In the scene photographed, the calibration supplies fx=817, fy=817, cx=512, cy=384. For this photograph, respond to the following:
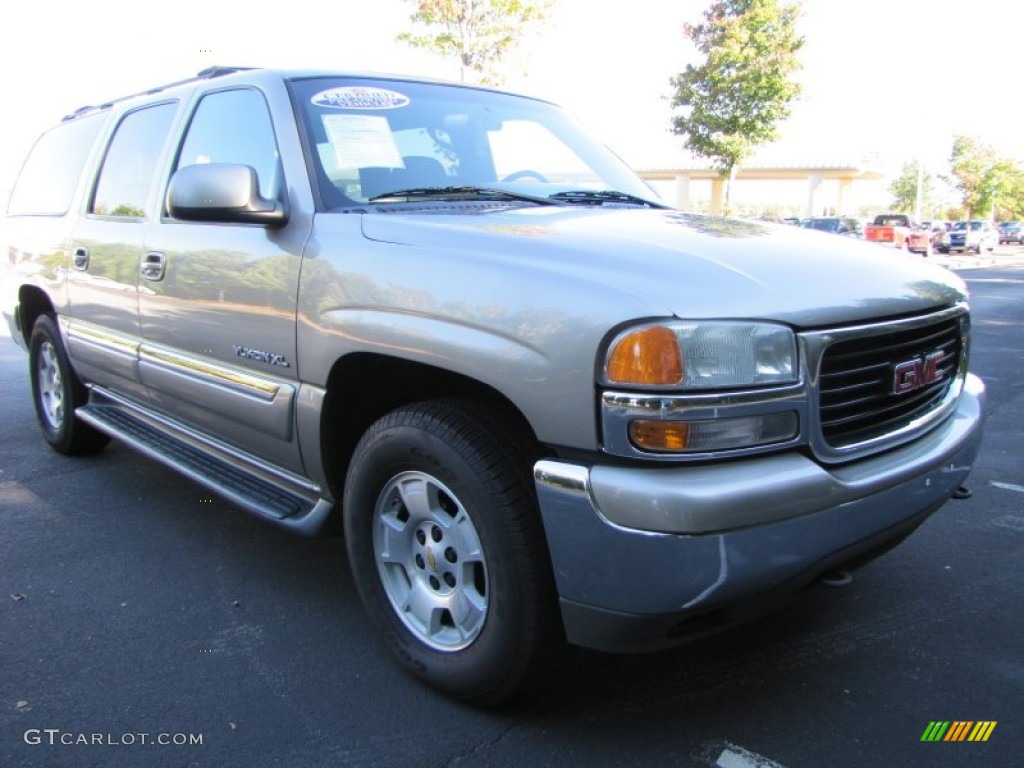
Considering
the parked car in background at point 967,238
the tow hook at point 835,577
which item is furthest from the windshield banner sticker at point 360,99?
the parked car in background at point 967,238

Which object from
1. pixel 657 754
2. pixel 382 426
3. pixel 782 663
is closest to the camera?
pixel 657 754

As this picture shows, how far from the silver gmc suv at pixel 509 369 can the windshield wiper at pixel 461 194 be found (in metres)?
0.01

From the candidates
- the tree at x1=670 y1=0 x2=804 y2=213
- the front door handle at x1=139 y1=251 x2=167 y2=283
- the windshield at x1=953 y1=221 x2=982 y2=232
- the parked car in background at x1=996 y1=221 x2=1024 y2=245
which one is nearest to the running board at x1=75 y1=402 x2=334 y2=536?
the front door handle at x1=139 y1=251 x2=167 y2=283

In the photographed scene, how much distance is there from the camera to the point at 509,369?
6.84 feet

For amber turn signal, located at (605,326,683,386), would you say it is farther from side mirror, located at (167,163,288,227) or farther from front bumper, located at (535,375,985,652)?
side mirror, located at (167,163,288,227)

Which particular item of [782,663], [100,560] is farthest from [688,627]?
[100,560]

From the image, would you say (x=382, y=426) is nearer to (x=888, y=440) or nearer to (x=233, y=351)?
(x=233, y=351)

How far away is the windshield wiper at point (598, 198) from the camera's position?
10.4 ft

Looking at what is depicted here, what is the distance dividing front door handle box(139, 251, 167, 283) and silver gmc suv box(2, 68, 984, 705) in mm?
20

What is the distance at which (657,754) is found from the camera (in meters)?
2.26

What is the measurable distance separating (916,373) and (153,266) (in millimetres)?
2965

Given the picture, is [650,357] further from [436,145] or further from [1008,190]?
[1008,190]

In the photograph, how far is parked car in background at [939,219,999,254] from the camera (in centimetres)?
3841

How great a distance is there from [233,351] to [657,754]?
2.02 meters
